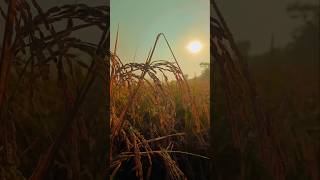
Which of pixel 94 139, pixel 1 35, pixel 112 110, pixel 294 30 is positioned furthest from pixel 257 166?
pixel 1 35

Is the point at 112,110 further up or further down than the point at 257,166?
further up

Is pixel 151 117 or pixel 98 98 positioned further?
pixel 151 117

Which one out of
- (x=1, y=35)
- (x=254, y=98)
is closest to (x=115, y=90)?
(x=1, y=35)

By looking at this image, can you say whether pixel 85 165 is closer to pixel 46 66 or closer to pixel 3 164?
pixel 3 164

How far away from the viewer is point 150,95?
76.5 inches

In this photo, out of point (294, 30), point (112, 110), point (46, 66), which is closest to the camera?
point (46, 66)

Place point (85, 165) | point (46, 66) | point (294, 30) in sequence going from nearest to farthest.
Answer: point (46, 66) < point (294, 30) < point (85, 165)

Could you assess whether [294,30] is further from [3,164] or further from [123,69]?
[3,164]

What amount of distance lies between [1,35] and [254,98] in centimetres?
82

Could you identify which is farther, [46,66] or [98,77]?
[98,77]

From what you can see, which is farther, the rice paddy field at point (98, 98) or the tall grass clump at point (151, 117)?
the tall grass clump at point (151, 117)

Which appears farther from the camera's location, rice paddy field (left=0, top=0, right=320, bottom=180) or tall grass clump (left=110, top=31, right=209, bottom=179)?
tall grass clump (left=110, top=31, right=209, bottom=179)

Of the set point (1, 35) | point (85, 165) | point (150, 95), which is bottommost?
point (85, 165)

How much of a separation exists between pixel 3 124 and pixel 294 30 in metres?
0.93
